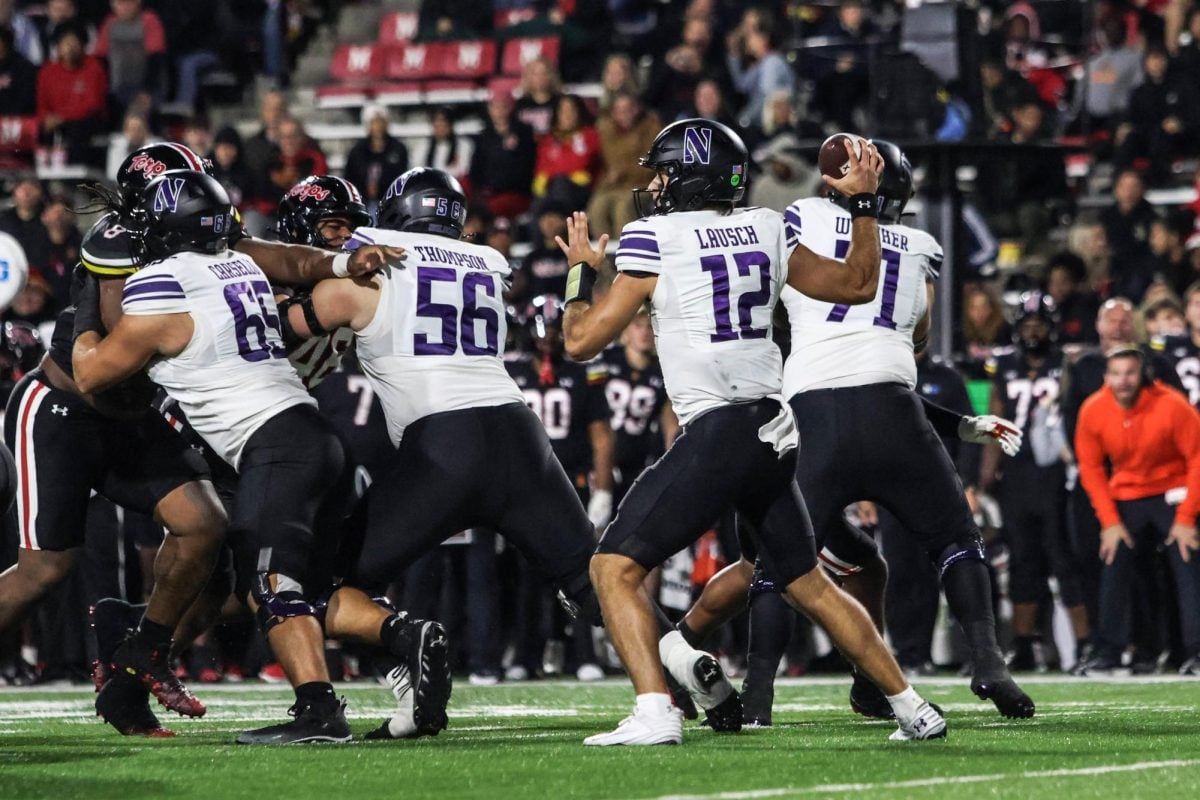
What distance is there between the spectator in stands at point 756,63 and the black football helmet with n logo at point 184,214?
29.3ft

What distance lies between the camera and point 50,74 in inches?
670

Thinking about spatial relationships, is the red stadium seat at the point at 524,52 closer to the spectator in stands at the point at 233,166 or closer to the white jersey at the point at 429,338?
the spectator in stands at the point at 233,166

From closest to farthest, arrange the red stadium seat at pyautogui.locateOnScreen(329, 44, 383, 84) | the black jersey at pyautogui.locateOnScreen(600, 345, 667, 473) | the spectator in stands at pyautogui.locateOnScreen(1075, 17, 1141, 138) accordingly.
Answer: the black jersey at pyautogui.locateOnScreen(600, 345, 667, 473)
the spectator in stands at pyautogui.locateOnScreen(1075, 17, 1141, 138)
the red stadium seat at pyautogui.locateOnScreen(329, 44, 383, 84)

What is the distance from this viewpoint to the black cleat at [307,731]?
620 cm

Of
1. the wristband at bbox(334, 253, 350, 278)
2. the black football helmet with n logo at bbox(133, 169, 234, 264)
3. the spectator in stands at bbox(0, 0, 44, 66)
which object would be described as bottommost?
the wristband at bbox(334, 253, 350, 278)

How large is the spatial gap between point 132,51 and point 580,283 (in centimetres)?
1222

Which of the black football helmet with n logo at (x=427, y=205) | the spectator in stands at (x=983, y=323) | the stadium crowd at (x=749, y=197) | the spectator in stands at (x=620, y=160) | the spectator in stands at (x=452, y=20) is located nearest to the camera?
the black football helmet with n logo at (x=427, y=205)

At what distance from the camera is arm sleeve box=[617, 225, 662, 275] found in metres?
6.02

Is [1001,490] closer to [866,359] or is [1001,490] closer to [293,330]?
[866,359]

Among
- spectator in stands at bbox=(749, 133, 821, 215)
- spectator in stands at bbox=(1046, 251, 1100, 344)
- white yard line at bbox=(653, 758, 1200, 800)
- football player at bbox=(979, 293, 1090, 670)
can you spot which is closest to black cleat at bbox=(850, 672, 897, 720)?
white yard line at bbox=(653, 758, 1200, 800)

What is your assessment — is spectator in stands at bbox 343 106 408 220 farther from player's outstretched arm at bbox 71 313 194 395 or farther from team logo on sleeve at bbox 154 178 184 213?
player's outstretched arm at bbox 71 313 194 395

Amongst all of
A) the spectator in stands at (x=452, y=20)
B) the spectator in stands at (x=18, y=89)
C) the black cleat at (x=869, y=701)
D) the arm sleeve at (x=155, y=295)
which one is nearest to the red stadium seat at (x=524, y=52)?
the spectator in stands at (x=452, y=20)

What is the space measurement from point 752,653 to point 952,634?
4037 mm

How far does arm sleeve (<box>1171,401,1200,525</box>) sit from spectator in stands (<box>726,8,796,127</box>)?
17.6 feet
